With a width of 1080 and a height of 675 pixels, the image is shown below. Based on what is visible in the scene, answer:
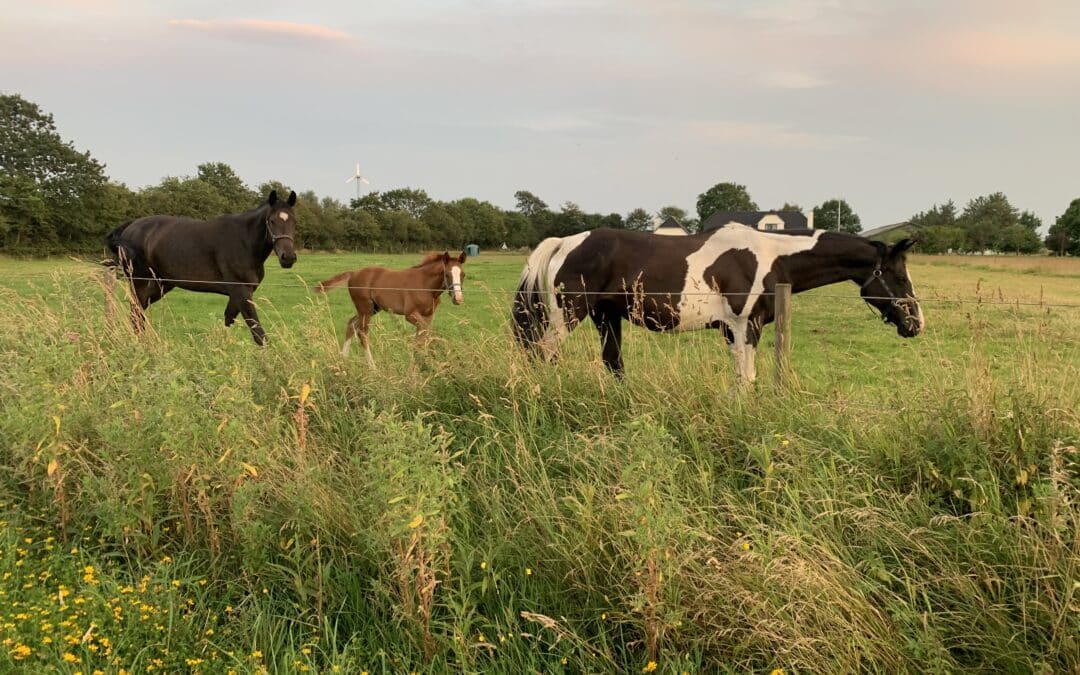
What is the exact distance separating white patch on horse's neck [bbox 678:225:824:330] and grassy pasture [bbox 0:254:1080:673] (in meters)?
1.65

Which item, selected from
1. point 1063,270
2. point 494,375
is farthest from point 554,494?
point 1063,270

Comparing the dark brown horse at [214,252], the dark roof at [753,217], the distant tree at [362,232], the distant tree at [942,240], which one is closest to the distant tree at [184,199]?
the distant tree at [362,232]

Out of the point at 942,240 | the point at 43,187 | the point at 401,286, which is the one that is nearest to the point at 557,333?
the point at 401,286

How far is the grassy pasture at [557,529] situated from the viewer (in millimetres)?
2111

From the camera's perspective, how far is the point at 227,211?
→ 5272 centimetres

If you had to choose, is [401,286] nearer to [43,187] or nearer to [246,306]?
[246,306]

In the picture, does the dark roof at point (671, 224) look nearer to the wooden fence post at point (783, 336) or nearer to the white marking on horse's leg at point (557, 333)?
the white marking on horse's leg at point (557, 333)

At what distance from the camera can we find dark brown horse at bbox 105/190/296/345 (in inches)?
290

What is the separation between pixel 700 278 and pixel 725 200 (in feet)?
356

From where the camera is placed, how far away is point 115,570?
2635 mm

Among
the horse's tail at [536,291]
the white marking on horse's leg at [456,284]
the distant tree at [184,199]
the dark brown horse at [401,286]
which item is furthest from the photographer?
the distant tree at [184,199]

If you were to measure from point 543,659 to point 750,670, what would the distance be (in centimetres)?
70

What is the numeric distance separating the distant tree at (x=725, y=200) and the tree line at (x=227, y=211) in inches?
403

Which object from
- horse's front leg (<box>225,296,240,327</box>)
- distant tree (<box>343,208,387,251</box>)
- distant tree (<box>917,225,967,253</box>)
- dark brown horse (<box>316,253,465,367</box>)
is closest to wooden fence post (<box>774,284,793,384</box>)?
dark brown horse (<box>316,253,465,367</box>)
